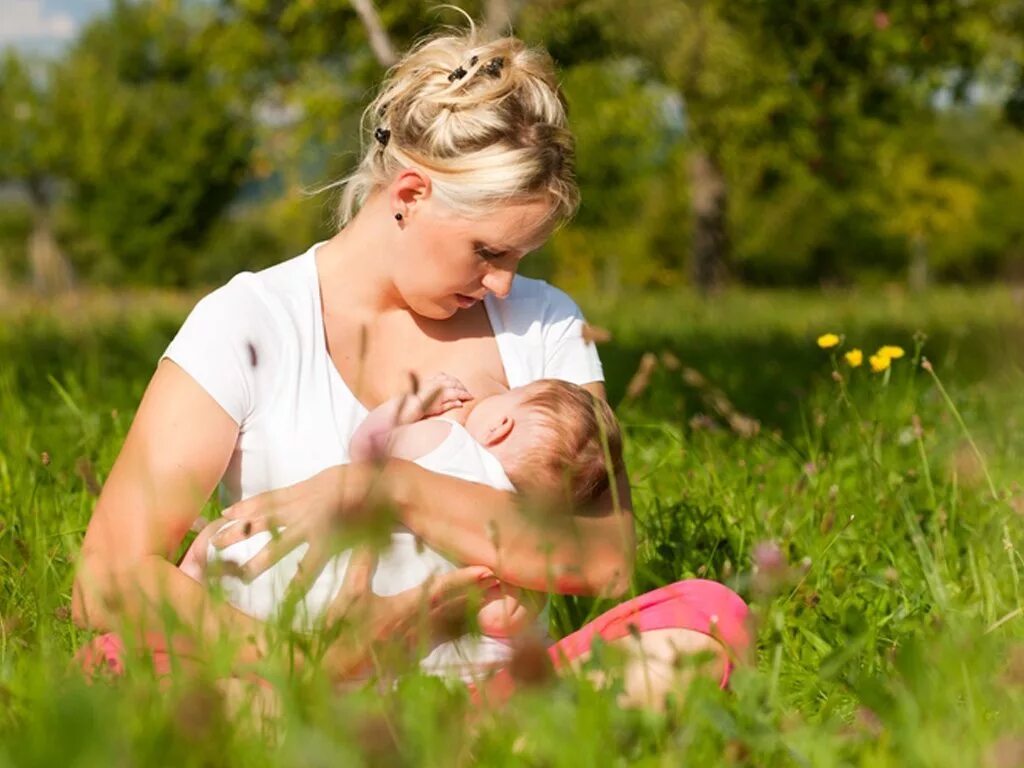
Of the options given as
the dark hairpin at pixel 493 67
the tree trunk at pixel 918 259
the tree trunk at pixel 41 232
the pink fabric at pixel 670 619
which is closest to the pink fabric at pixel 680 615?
the pink fabric at pixel 670 619

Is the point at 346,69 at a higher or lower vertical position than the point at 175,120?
higher

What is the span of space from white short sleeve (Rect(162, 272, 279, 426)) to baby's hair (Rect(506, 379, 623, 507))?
55 centimetres

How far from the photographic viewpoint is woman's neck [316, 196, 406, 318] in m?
3.06

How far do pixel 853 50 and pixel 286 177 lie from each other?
918 centimetres

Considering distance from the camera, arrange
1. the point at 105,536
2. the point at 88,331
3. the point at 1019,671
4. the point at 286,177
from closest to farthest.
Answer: the point at 1019,671
the point at 105,536
the point at 88,331
the point at 286,177

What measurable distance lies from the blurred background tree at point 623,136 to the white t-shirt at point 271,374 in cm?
61

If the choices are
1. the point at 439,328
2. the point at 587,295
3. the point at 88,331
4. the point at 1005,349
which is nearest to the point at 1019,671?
the point at 439,328

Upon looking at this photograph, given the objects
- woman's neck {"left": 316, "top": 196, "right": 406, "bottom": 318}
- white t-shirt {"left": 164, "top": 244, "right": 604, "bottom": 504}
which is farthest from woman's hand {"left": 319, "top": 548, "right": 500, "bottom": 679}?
woman's neck {"left": 316, "top": 196, "right": 406, "bottom": 318}

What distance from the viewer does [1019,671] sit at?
179cm

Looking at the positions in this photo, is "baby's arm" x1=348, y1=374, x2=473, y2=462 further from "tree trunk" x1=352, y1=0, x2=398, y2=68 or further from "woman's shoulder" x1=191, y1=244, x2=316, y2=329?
"tree trunk" x1=352, y1=0, x2=398, y2=68

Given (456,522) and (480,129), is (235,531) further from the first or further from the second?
(480,129)

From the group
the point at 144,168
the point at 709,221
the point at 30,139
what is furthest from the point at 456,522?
the point at 30,139

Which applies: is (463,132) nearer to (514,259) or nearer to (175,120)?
(514,259)

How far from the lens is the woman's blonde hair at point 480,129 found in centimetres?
285
